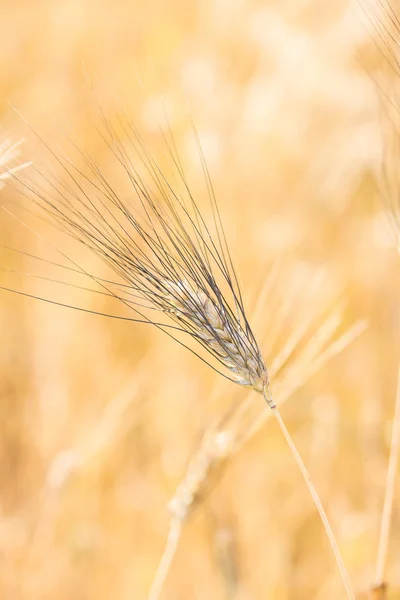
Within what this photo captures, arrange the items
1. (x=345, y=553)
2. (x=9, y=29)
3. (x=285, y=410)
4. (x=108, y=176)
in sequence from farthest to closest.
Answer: (x=9, y=29) → (x=108, y=176) → (x=285, y=410) → (x=345, y=553)

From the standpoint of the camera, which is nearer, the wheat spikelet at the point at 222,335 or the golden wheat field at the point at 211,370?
the wheat spikelet at the point at 222,335

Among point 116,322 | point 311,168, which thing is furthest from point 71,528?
point 311,168

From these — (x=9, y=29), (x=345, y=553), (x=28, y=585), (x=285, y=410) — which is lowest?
(x=28, y=585)

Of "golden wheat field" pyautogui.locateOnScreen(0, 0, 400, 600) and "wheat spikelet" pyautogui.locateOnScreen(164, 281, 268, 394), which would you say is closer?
"wheat spikelet" pyautogui.locateOnScreen(164, 281, 268, 394)

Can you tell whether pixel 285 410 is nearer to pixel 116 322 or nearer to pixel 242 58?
pixel 116 322

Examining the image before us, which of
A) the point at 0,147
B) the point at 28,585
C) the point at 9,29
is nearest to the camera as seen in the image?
the point at 0,147

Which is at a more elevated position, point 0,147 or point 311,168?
point 311,168

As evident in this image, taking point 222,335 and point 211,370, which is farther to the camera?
point 211,370

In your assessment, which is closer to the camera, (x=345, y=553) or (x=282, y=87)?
(x=345, y=553)
